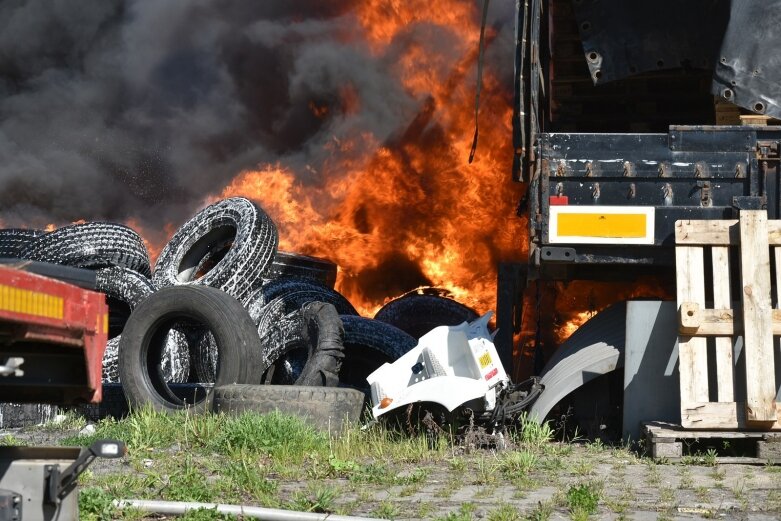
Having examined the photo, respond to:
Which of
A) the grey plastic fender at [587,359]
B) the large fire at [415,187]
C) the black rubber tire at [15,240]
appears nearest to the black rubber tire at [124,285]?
the black rubber tire at [15,240]

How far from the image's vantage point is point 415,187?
52.9ft

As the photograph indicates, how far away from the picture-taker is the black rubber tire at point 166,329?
30.5ft

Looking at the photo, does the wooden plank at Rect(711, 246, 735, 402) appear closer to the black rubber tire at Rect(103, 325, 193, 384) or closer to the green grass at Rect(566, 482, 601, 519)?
the green grass at Rect(566, 482, 601, 519)

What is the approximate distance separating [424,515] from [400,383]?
3088 mm

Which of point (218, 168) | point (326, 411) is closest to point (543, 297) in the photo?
point (326, 411)

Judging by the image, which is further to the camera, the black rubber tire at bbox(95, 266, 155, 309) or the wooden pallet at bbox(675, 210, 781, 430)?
the black rubber tire at bbox(95, 266, 155, 309)

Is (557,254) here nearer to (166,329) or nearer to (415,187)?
(166,329)

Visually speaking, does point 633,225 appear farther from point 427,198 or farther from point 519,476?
point 427,198

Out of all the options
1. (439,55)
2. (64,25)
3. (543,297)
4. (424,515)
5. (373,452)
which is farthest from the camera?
(64,25)

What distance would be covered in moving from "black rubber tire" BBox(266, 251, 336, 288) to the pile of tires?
0.07 ft

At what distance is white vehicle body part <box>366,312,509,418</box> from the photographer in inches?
297

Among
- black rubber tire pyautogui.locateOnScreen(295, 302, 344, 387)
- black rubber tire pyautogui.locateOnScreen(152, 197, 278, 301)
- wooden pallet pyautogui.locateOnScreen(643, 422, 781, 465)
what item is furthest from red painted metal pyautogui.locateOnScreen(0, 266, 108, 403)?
black rubber tire pyautogui.locateOnScreen(152, 197, 278, 301)

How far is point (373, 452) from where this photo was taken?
7012 millimetres

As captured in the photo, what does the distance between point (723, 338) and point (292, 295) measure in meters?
5.95
